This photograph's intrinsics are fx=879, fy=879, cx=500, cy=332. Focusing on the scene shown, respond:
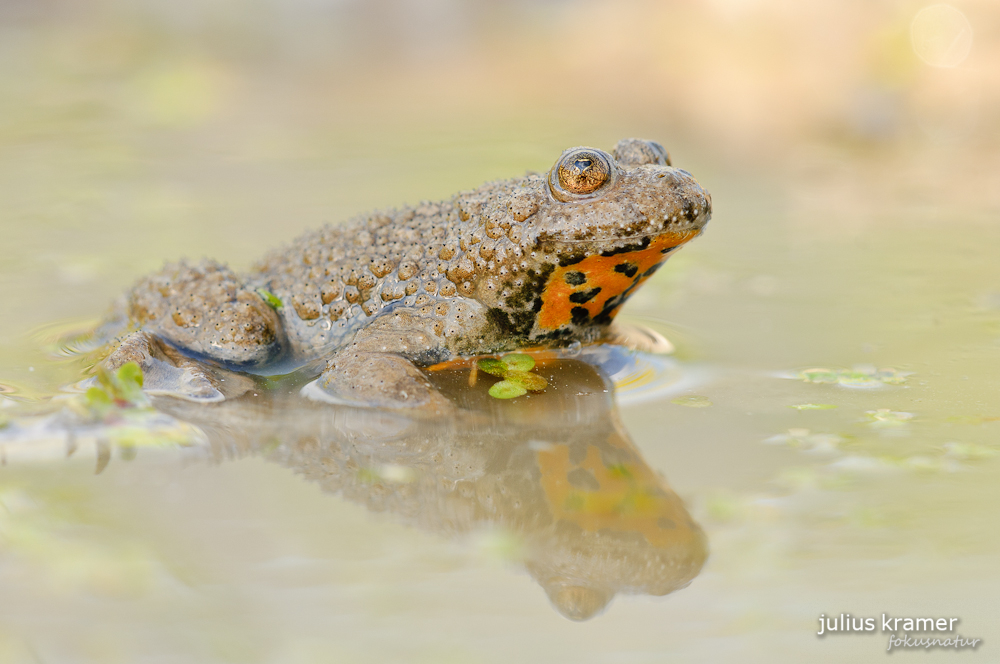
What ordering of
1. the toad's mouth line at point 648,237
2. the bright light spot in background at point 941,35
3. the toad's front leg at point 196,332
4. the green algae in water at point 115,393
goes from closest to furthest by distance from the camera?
1. the green algae in water at point 115,393
2. the toad's mouth line at point 648,237
3. the toad's front leg at point 196,332
4. the bright light spot in background at point 941,35

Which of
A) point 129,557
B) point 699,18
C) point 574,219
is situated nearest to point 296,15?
point 699,18

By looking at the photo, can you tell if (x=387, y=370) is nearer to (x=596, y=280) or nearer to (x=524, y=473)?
(x=524, y=473)

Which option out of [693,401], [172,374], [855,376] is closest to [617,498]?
[693,401]

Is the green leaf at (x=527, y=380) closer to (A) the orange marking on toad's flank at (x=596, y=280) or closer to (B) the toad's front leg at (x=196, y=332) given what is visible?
(A) the orange marking on toad's flank at (x=596, y=280)

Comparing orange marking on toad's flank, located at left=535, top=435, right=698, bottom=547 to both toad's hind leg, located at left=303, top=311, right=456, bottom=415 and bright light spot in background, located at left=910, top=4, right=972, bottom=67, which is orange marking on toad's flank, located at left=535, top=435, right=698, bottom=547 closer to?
toad's hind leg, located at left=303, top=311, right=456, bottom=415

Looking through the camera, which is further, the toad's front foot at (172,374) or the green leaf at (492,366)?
the green leaf at (492,366)

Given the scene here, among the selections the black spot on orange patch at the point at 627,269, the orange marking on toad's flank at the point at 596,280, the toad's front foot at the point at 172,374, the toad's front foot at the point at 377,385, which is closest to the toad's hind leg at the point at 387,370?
the toad's front foot at the point at 377,385

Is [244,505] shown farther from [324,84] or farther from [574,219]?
[324,84]
